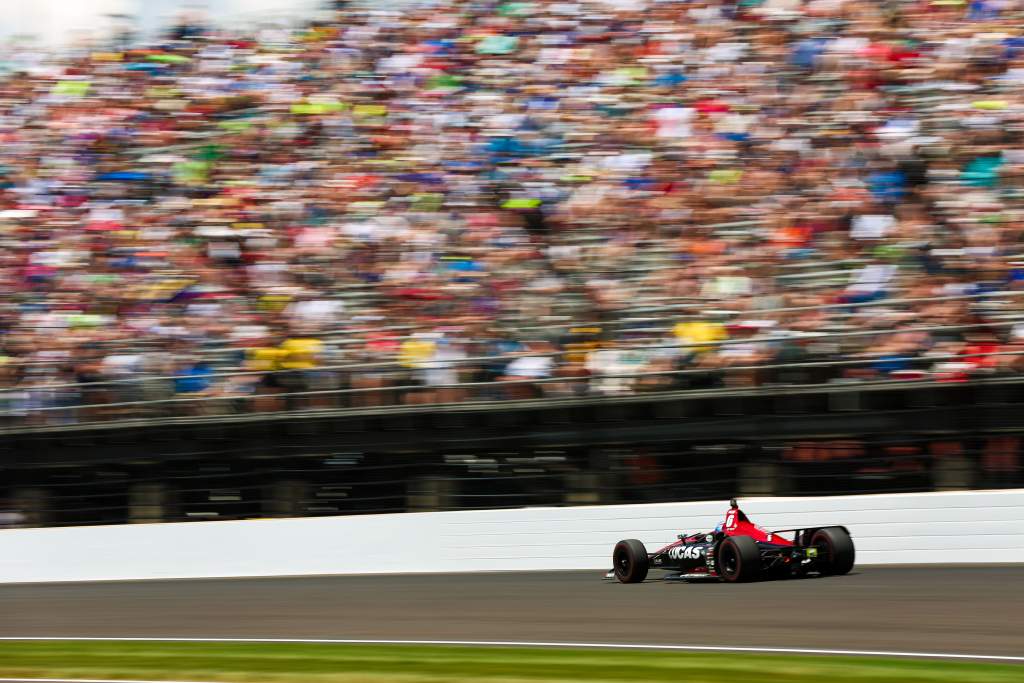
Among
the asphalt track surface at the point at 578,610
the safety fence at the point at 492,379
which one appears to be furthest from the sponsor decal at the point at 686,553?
the safety fence at the point at 492,379

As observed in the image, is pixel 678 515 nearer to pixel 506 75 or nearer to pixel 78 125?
pixel 506 75

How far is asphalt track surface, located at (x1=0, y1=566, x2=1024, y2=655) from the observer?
7.32 metres

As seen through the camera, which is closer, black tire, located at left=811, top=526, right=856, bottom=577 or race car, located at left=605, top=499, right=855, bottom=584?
race car, located at left=605, top=499, right=855, bottom=584

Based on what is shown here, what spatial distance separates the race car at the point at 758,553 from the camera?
979 cm

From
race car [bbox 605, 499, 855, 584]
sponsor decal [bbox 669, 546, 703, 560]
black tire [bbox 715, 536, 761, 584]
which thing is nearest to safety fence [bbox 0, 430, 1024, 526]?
race car [bbox 605, 499, 855, 584]

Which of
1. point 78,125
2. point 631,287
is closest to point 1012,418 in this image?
point 631,287

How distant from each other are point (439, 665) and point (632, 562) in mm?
3833

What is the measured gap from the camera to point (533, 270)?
1385 cm

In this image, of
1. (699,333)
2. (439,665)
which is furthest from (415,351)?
(439,665)

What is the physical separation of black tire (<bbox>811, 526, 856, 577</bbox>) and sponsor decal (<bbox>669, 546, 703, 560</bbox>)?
0.84m

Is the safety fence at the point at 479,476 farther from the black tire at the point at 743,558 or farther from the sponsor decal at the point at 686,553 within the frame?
the black tire at the point at 743,558

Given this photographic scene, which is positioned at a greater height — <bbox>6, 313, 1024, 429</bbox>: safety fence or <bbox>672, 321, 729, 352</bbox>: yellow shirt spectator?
<bbox>672, 321, 729, 352</bbox>: yellow shirt spectator

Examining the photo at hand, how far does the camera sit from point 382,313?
14.1 metres

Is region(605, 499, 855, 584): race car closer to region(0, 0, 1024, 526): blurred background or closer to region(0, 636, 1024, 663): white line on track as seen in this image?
region(0, 0, 1024, 526): blurred background
